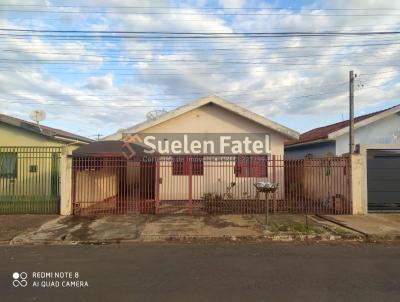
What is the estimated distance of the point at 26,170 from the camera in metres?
15.6

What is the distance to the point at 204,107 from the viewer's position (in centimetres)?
1780

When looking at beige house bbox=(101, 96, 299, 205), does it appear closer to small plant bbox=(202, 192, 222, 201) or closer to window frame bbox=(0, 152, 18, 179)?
small plant bbox=(202, 192, 222, 201)

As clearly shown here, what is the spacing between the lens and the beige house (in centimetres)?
1683

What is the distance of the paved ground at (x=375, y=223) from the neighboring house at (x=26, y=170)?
9788 mm

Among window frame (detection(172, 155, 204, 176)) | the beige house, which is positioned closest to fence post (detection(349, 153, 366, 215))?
the beige house

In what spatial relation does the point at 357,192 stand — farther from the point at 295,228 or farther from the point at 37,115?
the point at 37,115

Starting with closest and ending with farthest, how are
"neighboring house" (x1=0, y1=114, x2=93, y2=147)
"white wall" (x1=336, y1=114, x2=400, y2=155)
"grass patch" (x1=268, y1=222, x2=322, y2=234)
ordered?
"grass patch" (x1=268, y1=222, x2=322, y2=234) → "neighboring house" (x1=0, y1=114, x2=93, y2=147) → "white wall" (x1=336, y1=114, x2=400, y2=155)

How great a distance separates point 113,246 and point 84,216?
4273 millimetres

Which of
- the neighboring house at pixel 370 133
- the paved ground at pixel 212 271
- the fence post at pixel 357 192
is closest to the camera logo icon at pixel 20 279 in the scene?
the paved ground at pixel 212 271

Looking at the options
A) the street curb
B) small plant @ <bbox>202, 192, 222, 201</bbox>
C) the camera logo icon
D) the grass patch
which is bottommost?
the street curb

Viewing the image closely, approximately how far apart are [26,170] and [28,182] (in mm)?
561

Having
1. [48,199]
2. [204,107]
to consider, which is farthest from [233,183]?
[48,199]

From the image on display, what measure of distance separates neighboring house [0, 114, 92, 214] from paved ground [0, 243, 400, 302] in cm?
471

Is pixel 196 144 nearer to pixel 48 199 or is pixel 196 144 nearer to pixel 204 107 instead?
pixel 204 107
